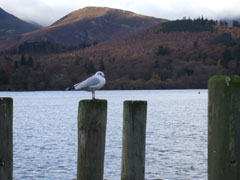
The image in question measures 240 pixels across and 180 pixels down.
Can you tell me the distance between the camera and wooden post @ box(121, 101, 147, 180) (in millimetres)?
6531

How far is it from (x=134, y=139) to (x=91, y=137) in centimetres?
161

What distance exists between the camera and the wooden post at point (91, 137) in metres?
5.30

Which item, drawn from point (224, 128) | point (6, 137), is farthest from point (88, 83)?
point (224, 128)

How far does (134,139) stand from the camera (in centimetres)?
686

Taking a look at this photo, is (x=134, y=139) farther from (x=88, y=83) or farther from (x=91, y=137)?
(x=88, y=83)

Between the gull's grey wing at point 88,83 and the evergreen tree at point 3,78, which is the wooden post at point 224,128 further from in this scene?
the evergreen tree at point 3,78

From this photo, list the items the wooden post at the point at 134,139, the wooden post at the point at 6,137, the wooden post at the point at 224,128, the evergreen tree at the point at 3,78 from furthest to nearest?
the evergreen tree at the point at 3,78, the wooden post at the point at 134,139, the wooden post at the point at 6,137, the wooden post at the point at 224,128

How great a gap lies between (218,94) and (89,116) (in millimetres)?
1702

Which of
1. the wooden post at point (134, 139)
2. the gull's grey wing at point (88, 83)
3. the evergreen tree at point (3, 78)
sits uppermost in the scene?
the evergreen tree at point (3, 78)

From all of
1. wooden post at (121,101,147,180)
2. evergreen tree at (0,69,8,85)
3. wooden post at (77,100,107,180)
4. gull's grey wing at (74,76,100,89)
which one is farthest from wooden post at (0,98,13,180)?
evergreen tree at (0,69,8,85)

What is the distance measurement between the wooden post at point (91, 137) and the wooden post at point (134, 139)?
1183mm

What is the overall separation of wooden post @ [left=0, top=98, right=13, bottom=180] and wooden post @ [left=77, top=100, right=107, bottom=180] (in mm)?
916

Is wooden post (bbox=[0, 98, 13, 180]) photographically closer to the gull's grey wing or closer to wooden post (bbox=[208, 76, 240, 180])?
wooden post (bbox=[208, 76, 240, 180])

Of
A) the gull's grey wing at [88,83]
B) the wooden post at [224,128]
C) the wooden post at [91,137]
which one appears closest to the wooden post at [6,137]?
the wooden post at [91,137]
